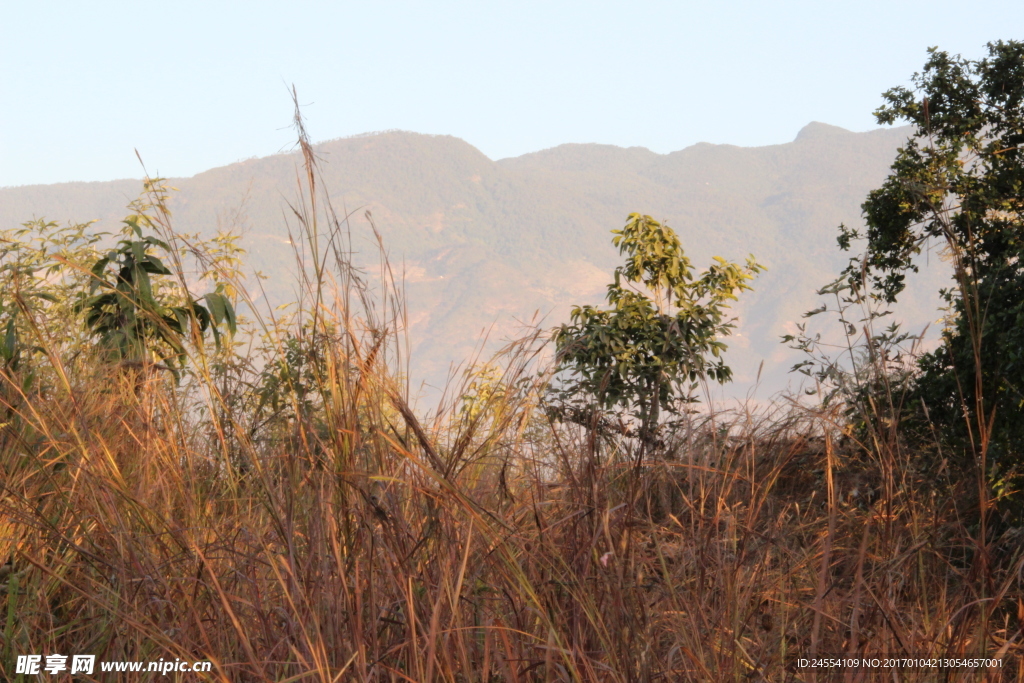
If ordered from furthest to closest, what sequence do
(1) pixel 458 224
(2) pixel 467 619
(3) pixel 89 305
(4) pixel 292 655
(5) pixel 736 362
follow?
(1) pixel 458 224 < (5) pixel 736 362 < (3) pixel 89 305 < (2) pixel 467 619 < (4) pixel 292 655

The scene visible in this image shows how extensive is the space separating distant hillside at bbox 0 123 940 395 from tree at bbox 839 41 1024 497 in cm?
10075

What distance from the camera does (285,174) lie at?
141 meters

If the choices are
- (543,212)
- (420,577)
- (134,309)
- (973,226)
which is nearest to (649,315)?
(973,226)

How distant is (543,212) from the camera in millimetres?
157500

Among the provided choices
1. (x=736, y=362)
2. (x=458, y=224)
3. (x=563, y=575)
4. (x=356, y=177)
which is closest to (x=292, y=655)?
(x=563, y=575)

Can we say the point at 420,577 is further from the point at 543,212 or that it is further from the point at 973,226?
the point at 543,212

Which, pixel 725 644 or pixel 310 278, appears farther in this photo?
pixel 310 278

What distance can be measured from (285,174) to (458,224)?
113 ft

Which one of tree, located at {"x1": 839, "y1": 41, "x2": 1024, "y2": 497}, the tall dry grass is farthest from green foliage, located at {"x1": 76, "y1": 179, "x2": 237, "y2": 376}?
tree, located at {"x1": 839, "y1": 41, "x2": 1024, "y2": 497}

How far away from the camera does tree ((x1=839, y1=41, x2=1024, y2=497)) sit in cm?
312

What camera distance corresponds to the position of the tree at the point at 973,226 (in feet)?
10.2

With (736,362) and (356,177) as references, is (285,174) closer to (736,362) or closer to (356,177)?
(356,177)

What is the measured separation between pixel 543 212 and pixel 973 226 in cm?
15585

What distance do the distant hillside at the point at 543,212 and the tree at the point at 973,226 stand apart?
10075 cm
